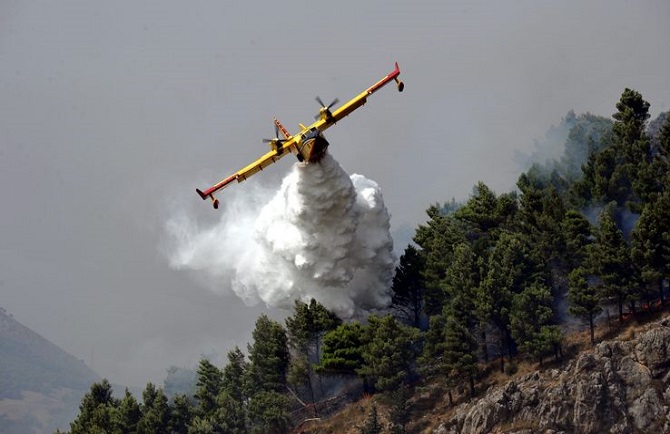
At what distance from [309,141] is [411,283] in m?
22.2

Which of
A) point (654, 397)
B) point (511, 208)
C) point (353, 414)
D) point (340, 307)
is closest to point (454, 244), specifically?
point (511, 208)

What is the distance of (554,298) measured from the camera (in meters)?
95.9

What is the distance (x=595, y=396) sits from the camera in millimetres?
80625

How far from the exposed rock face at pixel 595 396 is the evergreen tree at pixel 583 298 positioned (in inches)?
157

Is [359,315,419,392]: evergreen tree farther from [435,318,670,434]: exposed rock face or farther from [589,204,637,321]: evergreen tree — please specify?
[589,204,637,321]: evergreen tree

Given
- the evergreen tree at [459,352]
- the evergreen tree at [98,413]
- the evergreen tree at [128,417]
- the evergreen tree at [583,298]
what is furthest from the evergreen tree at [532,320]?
the evergreen tree at [98,413]

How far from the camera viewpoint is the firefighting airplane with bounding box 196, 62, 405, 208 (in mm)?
94688

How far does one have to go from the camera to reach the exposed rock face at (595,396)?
79.4 m

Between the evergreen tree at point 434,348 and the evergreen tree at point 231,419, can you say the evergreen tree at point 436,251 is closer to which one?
the evergreen tree at point 434,348

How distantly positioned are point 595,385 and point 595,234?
17.6 m

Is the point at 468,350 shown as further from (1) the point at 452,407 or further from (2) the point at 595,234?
(2) the point at 595,234

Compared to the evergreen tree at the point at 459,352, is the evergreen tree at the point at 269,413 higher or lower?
higher

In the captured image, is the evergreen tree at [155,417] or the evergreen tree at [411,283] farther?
the evergreen tree at [411,283]

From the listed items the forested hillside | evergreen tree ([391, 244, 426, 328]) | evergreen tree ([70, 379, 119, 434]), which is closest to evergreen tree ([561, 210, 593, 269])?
the forested hillside
